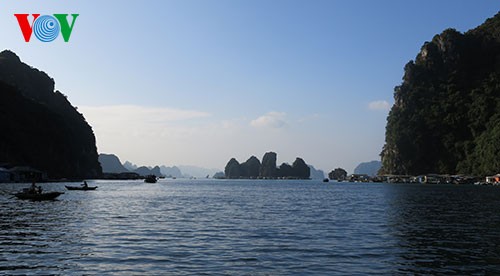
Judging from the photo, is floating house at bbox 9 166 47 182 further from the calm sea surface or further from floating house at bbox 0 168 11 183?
the calm sea surface

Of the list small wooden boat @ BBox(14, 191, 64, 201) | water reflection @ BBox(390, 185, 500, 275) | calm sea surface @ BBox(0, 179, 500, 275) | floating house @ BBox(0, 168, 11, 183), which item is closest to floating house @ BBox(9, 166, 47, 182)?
floating house @ BBox(0, 168, 11, 183)

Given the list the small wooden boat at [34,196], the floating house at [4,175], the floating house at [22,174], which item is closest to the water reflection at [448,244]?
the small wooden boat at [34,196]

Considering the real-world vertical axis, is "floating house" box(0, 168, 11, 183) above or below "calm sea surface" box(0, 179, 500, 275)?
above

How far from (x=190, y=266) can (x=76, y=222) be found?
92.0 feet

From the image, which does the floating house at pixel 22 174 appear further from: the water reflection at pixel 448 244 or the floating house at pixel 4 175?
the water reflection at pixel 448 244

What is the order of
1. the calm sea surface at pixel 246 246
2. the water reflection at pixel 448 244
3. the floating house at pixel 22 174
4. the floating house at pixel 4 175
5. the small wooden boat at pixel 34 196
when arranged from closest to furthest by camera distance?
the calm sea surface at pixel 246 246 < the water reflection at pixel 448 244 < the small wooden boat at pixel 34 196 < the floating house at pixel 4 175 < the floating house at pixel 22 174

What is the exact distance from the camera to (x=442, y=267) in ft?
87.5

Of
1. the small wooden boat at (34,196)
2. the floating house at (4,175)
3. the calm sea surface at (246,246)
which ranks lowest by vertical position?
the calm sea surface at (246,246)

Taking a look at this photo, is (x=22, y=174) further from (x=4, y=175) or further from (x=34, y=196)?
(x=34, y=196)

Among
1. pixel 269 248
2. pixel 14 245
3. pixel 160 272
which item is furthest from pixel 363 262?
pixel 14 245

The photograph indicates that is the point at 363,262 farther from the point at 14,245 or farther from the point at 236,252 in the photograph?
the point at 14,245

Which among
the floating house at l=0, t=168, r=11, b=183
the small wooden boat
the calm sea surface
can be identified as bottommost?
the calm sea surface

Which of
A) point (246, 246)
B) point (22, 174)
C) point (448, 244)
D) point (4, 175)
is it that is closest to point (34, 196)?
point (246, 246)

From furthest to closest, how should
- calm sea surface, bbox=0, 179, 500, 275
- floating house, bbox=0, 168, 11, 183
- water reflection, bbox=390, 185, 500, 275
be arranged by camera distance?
floating house, bbox=0, 168, 11, 183 → water reflection, bbox=390, 185, 500, 275 → calm sea surface, bbox=0, 179, 500, 275
